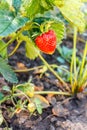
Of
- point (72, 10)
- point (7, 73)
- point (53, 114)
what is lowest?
point (53, 114)

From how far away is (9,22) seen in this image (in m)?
1.01

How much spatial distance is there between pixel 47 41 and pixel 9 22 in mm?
149

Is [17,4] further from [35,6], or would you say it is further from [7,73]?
[7,73]

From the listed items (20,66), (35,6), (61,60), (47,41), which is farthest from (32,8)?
(61,60)

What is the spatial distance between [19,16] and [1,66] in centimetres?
21

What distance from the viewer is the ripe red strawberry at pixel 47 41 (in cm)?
109

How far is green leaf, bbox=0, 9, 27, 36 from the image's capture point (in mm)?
972

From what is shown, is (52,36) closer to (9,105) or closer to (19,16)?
(19,16)

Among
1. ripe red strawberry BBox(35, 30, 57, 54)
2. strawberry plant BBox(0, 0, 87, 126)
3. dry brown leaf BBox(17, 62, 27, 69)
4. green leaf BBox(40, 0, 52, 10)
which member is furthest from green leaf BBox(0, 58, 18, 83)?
dry brown leaf BBox(17, 62, 27, 69)

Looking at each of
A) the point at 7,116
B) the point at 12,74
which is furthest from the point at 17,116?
the point at 12,74

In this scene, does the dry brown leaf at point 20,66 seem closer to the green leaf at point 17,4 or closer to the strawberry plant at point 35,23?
the strawberry plant at point 35,23

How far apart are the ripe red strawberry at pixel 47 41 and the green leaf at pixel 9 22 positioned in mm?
101

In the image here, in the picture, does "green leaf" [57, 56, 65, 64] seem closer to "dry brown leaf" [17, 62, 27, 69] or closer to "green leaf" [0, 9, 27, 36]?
"dry brown leaf" [17, 62, 27, 69]

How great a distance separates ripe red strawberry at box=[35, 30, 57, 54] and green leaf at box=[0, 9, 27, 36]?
10cm
